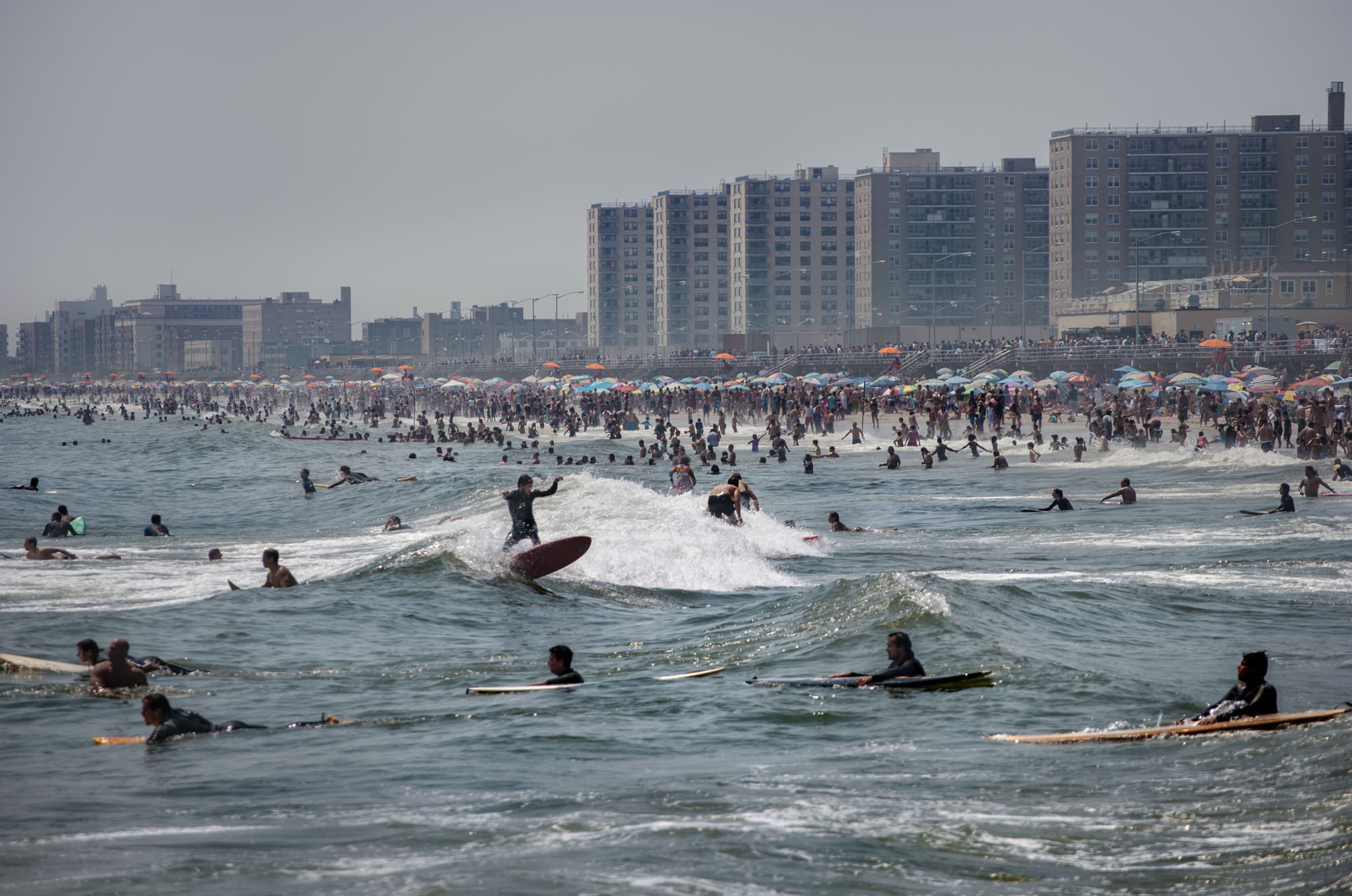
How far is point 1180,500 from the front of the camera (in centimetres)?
2934

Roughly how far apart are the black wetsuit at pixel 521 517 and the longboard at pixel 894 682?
7.18 metres

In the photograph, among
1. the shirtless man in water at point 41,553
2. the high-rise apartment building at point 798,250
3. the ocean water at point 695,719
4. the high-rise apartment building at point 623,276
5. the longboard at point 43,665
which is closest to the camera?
the ocean water at point 695,719

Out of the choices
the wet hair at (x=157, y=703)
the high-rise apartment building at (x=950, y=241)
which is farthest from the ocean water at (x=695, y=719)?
the high-rise apartment building at (x=950, y=241)

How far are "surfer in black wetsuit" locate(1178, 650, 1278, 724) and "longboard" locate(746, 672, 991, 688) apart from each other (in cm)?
231

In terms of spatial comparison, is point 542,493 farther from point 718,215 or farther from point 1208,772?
point 718,215

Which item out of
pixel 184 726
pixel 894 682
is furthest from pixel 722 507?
pixel 184 726

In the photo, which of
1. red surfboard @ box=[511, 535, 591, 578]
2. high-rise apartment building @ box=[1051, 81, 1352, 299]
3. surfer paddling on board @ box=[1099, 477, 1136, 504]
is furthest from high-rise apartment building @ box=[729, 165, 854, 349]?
red surfboard @ box=[511, 535, 591, 578]

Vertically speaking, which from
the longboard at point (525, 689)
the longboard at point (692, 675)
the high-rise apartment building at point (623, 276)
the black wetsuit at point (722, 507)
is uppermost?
the high-rise apartment building at point (623, 276)

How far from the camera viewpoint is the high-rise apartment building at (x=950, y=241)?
160375mm

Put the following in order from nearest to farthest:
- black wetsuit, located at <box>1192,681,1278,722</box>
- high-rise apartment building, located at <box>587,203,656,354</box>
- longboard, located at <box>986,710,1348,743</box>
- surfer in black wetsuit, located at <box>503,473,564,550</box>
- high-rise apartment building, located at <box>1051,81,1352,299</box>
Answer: longboard, located at <box>986,710,1348,743</box>
black wetsuit, located at <box>1192,681,1278,722</box>
surfer in black wetsuit, located at <box>503,473,564,550</box>
high-rise apartment building, located at <box>1051,81,1352,299</box>
high-rise apartment building, located at <box>587,203,656,354</box>

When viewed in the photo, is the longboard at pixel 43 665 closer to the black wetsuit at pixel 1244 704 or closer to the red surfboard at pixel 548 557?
the red surfboard at pixel 548 557

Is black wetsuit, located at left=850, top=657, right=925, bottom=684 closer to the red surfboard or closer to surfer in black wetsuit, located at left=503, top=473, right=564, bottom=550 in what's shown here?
surfer in black wetsuit, located at left=503, top=473, right=564, bottom=550

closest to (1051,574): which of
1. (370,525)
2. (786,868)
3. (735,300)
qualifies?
(786,868)

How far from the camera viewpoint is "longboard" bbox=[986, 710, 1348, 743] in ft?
31.6
